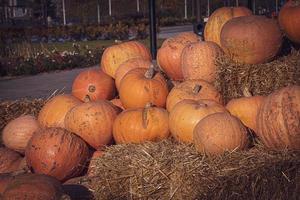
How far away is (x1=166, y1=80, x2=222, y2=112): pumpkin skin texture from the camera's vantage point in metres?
4.37

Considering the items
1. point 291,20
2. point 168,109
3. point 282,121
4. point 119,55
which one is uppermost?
point 291,20

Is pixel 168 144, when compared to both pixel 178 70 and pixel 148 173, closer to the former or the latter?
pixel 148 173

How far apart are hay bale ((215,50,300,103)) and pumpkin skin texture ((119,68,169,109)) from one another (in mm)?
496

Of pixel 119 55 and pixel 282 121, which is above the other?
pixel 119 55

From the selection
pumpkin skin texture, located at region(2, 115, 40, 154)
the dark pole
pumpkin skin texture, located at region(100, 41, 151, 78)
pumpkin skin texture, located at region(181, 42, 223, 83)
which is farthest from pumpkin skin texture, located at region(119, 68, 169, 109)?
the dark pole

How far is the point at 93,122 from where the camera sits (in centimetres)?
443

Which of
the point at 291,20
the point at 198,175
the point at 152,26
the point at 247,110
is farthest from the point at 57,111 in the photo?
the point at 152,26

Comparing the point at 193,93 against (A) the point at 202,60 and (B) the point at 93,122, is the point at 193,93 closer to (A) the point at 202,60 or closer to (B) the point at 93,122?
(A) the point at 202,60

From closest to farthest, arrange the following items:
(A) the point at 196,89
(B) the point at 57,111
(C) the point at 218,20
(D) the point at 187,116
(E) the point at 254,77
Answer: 1. (D) the point at 187,116
2. (A) the point at 196,89
3. (E) the point at 254,77
4. (B) the point at 57,111
5. (C) the point at 218,20

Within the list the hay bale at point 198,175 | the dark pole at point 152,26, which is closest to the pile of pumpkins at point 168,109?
the hay bale at point 198,175

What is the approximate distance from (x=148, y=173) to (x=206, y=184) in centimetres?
39

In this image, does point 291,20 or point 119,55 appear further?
point 119,55

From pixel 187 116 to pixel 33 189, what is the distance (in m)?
1.25

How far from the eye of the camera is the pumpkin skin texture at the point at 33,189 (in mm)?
3355
